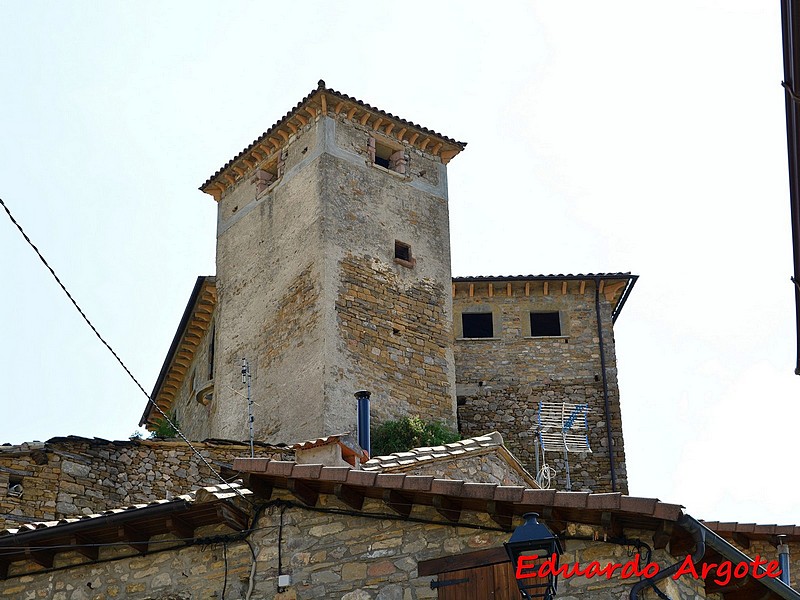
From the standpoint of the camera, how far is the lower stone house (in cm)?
977

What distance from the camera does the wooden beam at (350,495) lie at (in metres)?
10.7

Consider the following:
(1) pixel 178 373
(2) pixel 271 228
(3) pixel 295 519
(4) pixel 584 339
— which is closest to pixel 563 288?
(4) pixel 584 339

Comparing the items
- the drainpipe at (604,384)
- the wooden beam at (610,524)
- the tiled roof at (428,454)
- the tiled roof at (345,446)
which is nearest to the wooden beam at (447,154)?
the drainpipe at (604,384)

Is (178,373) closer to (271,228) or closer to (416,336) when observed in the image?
(271,228)

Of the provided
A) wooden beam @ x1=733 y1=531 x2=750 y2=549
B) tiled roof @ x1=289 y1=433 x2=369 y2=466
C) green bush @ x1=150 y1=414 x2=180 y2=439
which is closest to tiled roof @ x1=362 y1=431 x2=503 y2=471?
tiled roof @ x1=289 y1=433 x2=369 y2=466

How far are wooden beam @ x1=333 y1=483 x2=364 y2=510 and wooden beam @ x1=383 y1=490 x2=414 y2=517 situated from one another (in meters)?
0.30

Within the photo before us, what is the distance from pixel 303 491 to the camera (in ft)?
35.9

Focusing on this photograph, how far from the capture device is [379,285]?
25.1 metres

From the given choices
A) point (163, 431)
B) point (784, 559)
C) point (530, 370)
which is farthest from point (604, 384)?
point (784, 559)

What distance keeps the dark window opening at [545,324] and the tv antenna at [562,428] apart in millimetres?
1768

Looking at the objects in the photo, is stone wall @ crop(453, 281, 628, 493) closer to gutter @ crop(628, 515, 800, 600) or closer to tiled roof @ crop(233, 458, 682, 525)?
tiled roof @ crop(233, 458, 682, 525)

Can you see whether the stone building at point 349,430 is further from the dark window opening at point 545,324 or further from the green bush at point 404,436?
the green bush at point 404,436

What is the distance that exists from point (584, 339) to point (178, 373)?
9.67 m

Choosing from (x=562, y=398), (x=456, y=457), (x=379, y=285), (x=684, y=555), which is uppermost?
(x=379, y=285)
